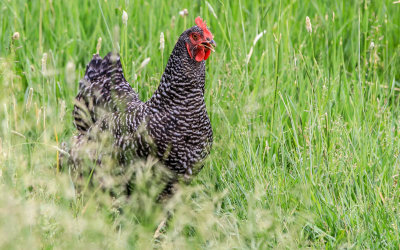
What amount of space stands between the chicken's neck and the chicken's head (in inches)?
1.7

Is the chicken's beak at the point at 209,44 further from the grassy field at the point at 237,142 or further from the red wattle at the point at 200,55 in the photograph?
the grassy field at the point at 237,142

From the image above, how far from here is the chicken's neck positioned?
11.1 ft

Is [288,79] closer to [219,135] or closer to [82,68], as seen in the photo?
[219,135]

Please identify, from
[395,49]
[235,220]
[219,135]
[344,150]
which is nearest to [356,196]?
[344,150]

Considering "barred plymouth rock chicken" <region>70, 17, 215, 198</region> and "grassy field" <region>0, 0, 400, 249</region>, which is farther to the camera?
"barred plymouth rock chicken" <region>70, 17, 215, 198</region>

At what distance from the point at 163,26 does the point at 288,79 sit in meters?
1.44

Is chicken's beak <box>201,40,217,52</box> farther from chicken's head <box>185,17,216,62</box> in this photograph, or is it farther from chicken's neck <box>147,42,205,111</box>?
chicken's neck <box>147,42,205,111</box>

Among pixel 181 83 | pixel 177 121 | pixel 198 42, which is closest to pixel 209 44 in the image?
pixel 198 42

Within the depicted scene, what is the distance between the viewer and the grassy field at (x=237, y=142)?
8.89 ft

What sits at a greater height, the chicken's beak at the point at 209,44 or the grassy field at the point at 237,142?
the chicken's beak at the point at 209,44

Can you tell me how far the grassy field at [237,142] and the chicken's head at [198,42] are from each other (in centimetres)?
45

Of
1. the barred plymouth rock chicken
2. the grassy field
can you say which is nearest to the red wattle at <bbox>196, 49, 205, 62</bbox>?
the barred plymouth rock chicken

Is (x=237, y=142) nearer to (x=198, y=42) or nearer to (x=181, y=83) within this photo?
(x=181, y=83)

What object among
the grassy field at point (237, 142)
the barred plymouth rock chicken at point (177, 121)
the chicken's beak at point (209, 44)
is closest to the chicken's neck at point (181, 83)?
the barred plymouth rock chicken at point (177, 121)
